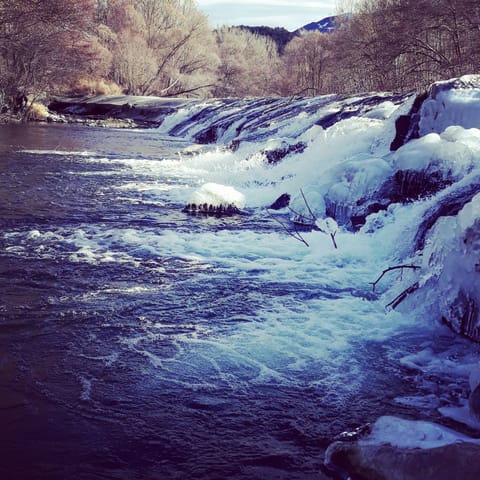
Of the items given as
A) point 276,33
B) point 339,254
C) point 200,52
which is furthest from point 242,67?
point 339,254

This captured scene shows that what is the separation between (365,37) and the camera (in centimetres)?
2542

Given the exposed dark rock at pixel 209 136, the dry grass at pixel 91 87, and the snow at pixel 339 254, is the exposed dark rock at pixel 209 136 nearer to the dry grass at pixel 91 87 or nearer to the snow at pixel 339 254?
the snow at pixel 339 254

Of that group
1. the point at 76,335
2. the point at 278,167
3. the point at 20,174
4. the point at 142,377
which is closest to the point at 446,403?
the point at 142,377

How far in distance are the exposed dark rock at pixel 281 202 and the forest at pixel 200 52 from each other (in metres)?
9.95

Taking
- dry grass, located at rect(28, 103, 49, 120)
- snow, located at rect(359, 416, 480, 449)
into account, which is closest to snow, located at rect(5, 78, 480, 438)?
snow, located at rect(359, 416, 480, 449)

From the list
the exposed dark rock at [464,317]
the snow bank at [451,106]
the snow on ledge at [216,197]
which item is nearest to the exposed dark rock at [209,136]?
the snow on ledge at [216,197]

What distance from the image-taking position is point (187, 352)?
12.3 ft

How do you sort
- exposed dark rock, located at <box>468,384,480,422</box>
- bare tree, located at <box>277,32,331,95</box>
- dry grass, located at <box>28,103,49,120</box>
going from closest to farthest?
exposed dark rock, located at <box>468,384,480,422</box>, dry grass, located at <box>28,103,49,120</box>, bare tree, located at <box>277,32,331,95</box>

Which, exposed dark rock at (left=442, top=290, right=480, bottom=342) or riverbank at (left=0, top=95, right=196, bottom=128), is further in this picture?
riverbank at (left=0, top=95, right=196, bottom=128)

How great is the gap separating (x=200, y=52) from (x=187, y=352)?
42.5 m

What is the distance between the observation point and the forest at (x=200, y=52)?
18.8m

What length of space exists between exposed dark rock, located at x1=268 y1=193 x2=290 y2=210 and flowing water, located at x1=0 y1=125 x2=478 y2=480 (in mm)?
1605

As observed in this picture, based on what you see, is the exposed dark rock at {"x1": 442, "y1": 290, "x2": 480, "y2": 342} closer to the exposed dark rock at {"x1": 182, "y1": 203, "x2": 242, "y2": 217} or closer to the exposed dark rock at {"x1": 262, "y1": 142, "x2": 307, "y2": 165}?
the exposed dark rock at {"x1": 182, "y1": 203, "x2": 242, "y2": 217}

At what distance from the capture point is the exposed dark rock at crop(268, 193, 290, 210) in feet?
28.6
